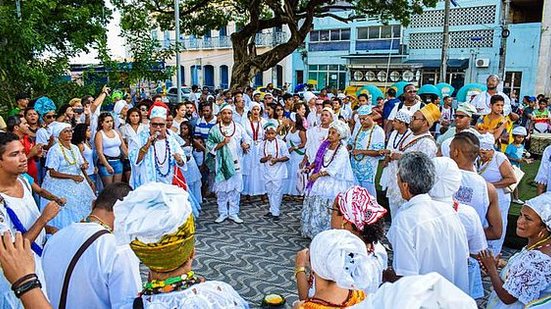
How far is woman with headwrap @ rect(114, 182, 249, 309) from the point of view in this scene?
190cm

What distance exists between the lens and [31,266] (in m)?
1.77

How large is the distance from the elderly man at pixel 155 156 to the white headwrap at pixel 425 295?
5047mm

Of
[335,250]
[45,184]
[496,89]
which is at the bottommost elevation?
[45,184]

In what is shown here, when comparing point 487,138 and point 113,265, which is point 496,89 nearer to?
point 487,138

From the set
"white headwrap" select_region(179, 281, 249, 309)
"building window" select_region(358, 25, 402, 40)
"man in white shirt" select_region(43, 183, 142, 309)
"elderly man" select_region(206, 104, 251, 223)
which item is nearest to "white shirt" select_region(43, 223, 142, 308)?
"man in white shirt" select_region(43, 183, 142, 309)

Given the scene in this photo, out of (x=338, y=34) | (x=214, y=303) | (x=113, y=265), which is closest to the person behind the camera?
(x=214, y=303)

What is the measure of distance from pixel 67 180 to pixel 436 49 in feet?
82.7

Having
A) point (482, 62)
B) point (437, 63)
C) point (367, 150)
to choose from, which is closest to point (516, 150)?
point (367, 150)

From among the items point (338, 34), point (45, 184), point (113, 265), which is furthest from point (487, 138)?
point (338, 34)

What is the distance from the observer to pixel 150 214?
6.26ft

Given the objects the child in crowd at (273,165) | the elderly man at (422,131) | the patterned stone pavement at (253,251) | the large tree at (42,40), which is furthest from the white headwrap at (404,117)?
the large tree at (42,40)

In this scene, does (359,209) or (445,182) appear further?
(445,182)

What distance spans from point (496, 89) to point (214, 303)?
7.02 meters

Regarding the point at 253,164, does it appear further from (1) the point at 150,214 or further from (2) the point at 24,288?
(2) the point at 24,288
